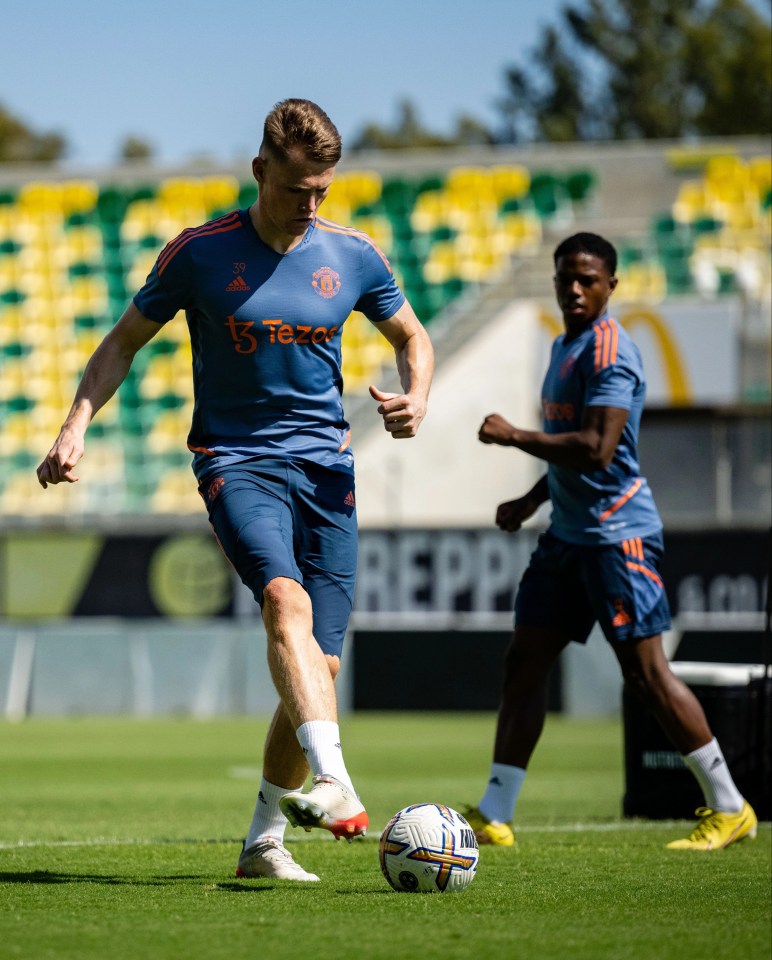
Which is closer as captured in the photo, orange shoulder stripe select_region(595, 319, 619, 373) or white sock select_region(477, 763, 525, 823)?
orange shoulder stripe select_region(595, 319, 619, 373)

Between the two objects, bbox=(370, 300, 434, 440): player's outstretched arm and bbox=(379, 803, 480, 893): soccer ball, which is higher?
bbox=(370, 300, 434, 440): player's outstretched arm

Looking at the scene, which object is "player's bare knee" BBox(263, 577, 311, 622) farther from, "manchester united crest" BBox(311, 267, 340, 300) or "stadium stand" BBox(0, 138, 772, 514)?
"stadium stand" BBox(0, 138, 772, 514)

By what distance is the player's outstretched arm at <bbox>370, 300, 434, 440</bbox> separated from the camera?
16.6 ft

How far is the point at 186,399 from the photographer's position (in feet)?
92.1

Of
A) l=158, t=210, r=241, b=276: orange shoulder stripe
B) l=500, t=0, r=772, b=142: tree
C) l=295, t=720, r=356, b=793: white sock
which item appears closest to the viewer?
l=295, t=720, r=356, b=793: white sock

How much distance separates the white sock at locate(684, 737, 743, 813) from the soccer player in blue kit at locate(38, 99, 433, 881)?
5.94ft

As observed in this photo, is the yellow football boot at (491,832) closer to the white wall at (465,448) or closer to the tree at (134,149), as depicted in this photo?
the white wall at (465,448)

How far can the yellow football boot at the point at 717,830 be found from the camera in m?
6.25

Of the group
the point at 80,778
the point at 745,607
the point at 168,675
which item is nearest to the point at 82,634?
the point at 168,675

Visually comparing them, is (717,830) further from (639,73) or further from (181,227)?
(639,73)

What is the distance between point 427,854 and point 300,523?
1095 millimetres

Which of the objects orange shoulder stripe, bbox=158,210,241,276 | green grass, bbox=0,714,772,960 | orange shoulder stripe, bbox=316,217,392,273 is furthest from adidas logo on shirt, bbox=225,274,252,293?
green grass, bbox=0,714,772,960

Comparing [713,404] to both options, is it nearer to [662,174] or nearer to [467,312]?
[467,312]

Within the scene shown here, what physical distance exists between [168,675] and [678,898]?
1447 centimetres
